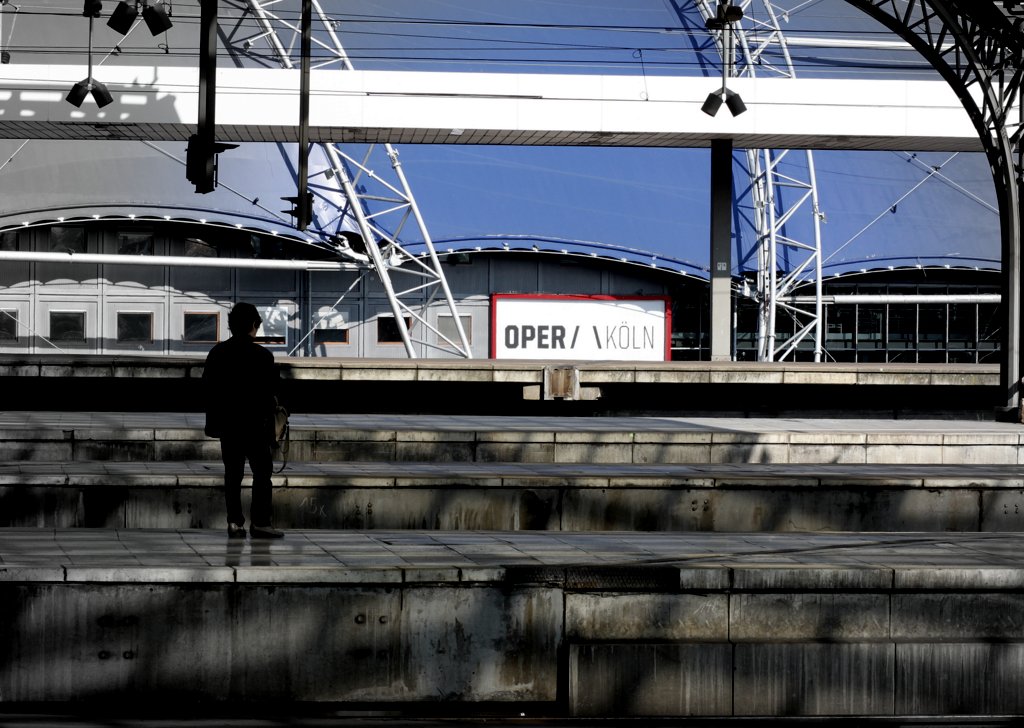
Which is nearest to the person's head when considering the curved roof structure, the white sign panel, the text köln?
the curved roof structure

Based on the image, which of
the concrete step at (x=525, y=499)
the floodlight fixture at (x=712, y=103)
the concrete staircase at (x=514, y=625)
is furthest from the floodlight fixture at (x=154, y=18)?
the concrete staircase at (x=514, y=625)

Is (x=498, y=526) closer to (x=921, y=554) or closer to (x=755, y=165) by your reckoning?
(x=921, y=554)

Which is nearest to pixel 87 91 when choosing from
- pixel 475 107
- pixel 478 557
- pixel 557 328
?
pixel 475 107

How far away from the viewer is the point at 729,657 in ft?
25.1

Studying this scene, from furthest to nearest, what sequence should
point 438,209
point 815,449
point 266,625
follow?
point 438,209 < point 815,449 < point 266,625

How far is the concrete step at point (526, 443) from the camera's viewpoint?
47.1ft

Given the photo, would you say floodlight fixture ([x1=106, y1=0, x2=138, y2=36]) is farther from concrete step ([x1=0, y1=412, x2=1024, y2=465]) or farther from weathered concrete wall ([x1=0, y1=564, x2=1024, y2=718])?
weathered concrete wall ([x1=0, y1=564, x2=1024, y2=718])

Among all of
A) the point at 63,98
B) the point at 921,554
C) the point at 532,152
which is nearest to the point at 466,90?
the point at 63,98

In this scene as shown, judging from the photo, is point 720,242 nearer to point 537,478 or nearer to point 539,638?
point 537,478

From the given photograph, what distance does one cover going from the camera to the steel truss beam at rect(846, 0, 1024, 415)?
1778 centimetres

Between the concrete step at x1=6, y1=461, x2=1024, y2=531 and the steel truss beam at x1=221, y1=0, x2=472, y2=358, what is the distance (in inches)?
697

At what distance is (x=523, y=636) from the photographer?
7.77 meters

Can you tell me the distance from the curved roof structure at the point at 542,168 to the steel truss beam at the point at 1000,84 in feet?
50.4

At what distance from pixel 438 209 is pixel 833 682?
26869 millimetres
